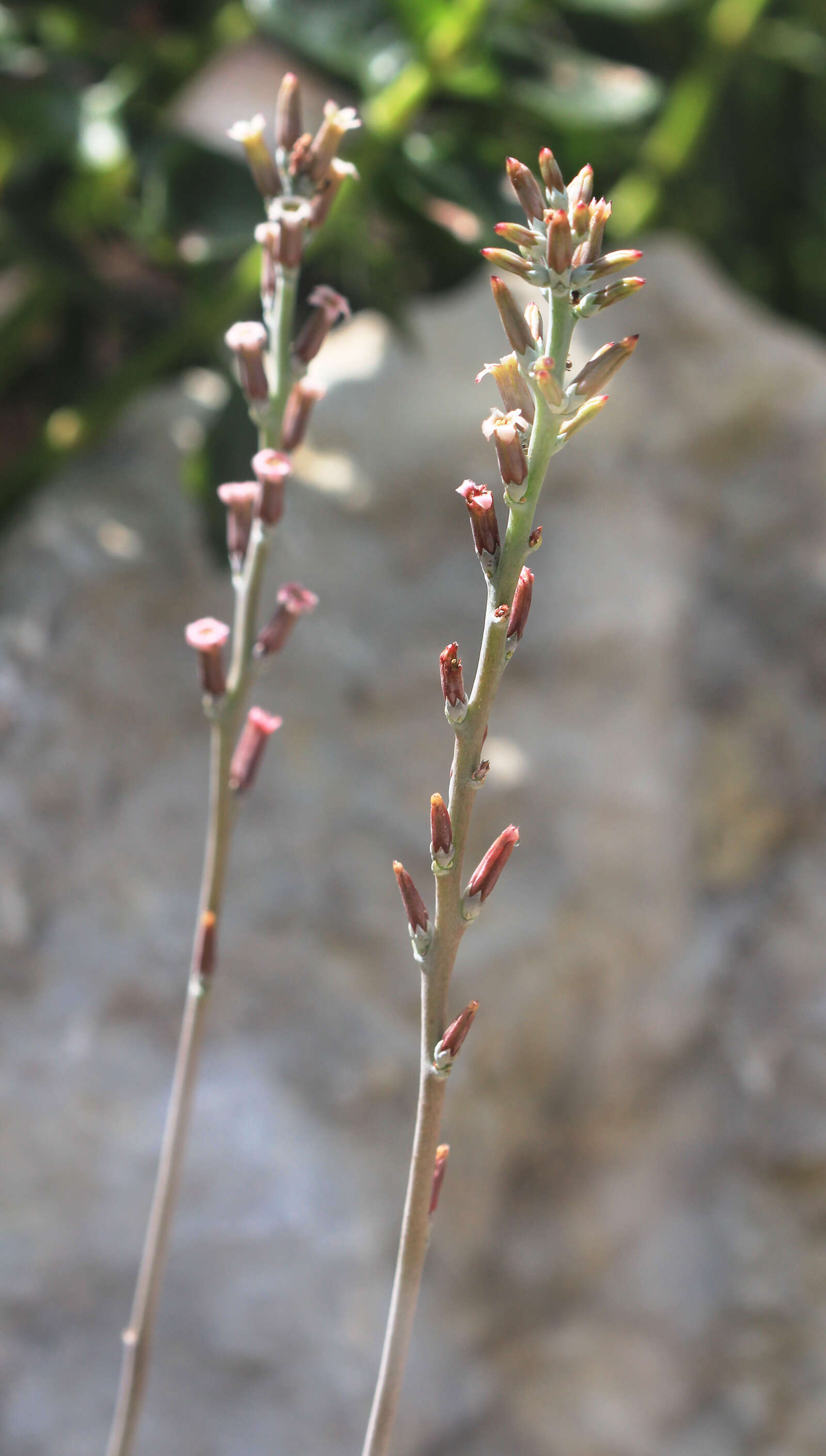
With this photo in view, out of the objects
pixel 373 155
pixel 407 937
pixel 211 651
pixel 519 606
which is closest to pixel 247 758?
pixel 211 651

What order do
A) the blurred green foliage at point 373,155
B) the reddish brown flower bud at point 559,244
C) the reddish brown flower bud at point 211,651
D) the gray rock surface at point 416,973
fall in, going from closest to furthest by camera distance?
the reddish brown flower bud at point 559,244, the reddish brown flower bud at point 211,651, the gray rock surface at point 416,973, the blurred green foliage at point 373,155

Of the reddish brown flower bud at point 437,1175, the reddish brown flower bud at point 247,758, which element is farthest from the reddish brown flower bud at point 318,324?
the reddish brown flower bud at point 437,1175

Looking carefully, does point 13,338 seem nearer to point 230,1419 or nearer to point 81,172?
point 81,172

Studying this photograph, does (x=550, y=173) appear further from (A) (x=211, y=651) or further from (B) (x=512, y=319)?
(A) (x=211, y=651)

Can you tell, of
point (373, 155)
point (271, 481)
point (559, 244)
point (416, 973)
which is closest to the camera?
point (559, 244)

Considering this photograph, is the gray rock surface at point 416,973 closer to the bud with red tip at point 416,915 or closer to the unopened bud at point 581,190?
the bud with red tip at point 416,915

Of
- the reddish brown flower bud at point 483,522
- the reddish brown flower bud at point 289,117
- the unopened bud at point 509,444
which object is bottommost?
the reddish brown flower bud at point 483,522

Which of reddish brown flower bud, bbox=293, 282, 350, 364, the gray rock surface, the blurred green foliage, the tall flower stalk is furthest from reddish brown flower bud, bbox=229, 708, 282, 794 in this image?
the blurred green foliage

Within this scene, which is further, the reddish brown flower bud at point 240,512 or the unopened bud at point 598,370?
the reddish brown flower bud at point 240,512
